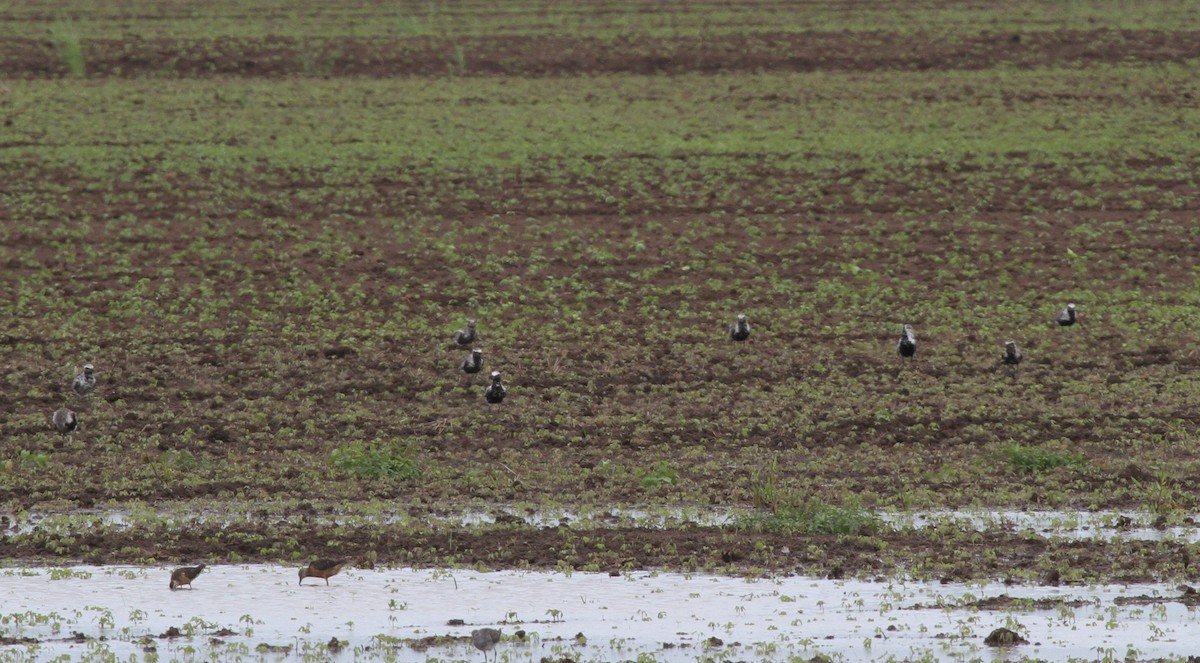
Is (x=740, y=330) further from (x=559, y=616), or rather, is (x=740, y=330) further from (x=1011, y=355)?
(x=559, y=616)

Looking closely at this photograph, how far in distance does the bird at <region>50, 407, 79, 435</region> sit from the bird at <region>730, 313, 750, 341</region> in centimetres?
667

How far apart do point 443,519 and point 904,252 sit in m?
10.4

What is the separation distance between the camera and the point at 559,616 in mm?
10469

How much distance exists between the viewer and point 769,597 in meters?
10.8

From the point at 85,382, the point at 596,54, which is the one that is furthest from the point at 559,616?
the point at 596,54

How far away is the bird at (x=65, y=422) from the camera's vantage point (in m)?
15.1

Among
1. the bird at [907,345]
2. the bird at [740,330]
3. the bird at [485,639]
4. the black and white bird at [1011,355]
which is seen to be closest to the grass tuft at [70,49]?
the bird at [740,330]

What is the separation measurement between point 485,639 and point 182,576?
2.39 m

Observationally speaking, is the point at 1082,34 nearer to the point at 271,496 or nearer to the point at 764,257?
the point at 764,257

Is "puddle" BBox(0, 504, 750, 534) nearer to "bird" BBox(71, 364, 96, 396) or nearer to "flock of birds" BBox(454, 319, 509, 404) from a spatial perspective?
"flock of birds" BBox(454, 319, 509, 404)

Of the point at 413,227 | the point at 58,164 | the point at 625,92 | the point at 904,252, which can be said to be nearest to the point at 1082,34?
the point at 625,92

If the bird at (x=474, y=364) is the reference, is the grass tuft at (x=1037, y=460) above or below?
below

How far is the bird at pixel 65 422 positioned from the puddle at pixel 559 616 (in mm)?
3792

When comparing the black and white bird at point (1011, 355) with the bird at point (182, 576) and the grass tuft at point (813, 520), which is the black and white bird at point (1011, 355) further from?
the bird at point (182, 576)
